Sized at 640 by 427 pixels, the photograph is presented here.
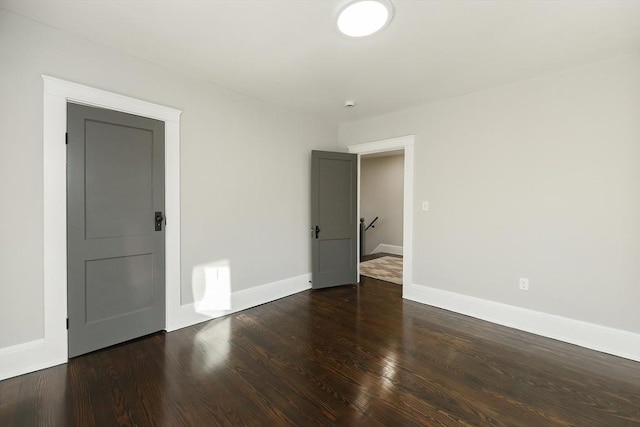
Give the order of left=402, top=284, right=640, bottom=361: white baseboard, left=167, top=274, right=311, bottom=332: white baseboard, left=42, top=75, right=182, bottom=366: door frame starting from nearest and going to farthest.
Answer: left=42, top=75, right=182, bottom=366: door frame < left=402, top=284, right=640, bottom=361: white baseboard < left=167, top=274, right=311, bottom=332: white baseboard

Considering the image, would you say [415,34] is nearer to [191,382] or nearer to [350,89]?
[350,89]

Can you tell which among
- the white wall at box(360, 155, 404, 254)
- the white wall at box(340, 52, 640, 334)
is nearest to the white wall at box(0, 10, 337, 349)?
the white wall at box(340, 52, 640, 334)

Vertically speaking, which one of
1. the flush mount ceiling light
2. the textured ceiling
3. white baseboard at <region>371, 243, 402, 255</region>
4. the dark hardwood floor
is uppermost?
the textured ceiling

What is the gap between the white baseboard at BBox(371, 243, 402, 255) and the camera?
23.5 feet

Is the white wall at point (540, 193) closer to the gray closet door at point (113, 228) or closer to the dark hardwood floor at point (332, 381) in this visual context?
the dark hardwood floor at point (332, 381)

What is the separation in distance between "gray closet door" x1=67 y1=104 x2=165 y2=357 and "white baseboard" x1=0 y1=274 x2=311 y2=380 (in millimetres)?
163

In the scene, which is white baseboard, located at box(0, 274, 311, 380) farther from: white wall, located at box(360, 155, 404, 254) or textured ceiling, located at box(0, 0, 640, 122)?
white wall, located at box(360, 155, 404, 254)

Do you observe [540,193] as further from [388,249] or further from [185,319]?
[388,249]

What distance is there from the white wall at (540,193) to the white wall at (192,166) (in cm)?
176

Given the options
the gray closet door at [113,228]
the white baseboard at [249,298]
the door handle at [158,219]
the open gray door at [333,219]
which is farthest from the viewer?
the open gray door at [333,219]

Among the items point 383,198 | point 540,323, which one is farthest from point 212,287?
point 383,198

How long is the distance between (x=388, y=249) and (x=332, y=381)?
18.4 ft

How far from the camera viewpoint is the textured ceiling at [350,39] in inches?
73.4

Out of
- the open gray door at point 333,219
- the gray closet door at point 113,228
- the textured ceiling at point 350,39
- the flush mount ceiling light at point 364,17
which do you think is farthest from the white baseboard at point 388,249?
the flush mount ceiling light at point 364,17
